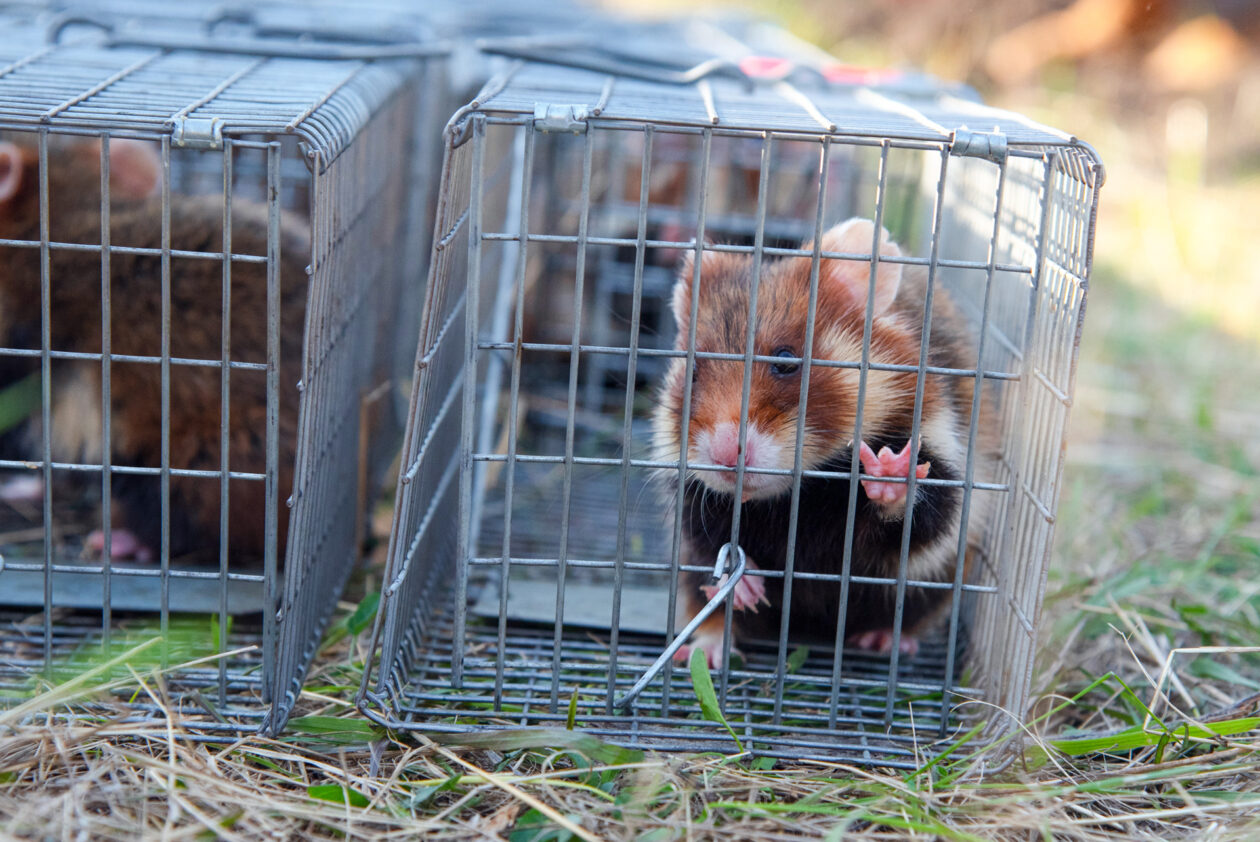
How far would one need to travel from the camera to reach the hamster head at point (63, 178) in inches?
131

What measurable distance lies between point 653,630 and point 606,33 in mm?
3062

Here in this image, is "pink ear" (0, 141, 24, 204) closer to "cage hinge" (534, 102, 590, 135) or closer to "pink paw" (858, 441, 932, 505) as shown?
"cage hinge" (534, 102, 590, 135)

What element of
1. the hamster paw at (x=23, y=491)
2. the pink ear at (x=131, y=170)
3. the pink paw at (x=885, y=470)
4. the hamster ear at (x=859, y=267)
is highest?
the pink ear at (x=131, y=170)

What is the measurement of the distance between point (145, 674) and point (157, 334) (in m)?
1.11

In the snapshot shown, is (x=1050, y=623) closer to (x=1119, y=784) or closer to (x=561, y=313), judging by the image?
(x=1119, y=784)

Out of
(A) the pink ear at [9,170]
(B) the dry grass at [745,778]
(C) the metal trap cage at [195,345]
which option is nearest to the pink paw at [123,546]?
(C) the metal trap cage at [195,345]

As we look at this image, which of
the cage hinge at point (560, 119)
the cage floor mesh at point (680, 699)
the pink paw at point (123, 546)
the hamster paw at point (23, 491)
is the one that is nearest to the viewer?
the cage hinge at point (560, 119)

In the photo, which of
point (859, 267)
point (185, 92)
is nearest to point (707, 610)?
point (859, 267)

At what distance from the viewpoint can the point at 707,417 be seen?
2639 millimetres

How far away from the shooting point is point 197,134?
2.16 metres

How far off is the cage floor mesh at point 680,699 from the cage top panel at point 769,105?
121 centimetres

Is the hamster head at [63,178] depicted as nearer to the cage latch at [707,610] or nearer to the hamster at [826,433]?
the hamster at [826,433]

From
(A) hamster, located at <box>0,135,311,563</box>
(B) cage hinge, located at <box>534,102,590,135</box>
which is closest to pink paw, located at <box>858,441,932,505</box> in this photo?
(B) cage hinge, located at <box>534,102,590,135</box>

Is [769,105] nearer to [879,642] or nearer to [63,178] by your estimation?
[879,642]
